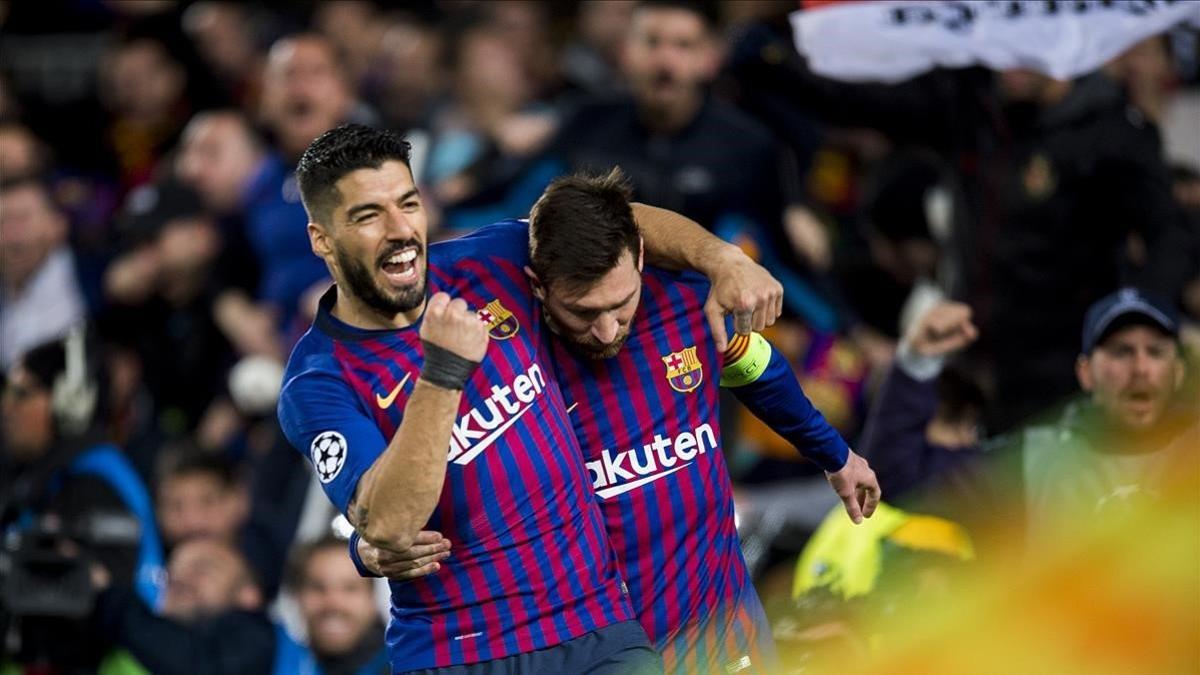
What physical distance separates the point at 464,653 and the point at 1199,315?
16.5 feet

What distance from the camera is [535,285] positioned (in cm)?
612

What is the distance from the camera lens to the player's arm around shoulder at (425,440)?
5391 millimetres

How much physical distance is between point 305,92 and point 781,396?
4750 mm

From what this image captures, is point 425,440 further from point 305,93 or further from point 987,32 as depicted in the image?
point 305,93

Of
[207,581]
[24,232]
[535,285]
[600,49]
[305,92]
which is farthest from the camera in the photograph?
[600,49]

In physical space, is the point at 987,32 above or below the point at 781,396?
above

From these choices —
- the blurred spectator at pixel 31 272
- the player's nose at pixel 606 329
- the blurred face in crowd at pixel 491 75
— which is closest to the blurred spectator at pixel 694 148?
the blurred face in crowd at pixel 491 75

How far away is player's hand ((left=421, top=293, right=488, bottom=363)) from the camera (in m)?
5.44

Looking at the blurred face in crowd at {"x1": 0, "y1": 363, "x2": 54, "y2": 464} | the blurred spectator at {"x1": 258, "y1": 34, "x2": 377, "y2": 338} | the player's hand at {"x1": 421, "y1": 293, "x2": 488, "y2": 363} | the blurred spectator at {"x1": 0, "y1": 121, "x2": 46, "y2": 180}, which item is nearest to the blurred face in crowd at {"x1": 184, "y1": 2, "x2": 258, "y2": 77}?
the blurred spectator at {"x1": 0, "y1": 121, "x2": 46, "y2": 180}

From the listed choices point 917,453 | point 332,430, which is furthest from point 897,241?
point 332,430

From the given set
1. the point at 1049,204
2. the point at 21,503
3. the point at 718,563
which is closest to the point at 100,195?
the point at 21,503

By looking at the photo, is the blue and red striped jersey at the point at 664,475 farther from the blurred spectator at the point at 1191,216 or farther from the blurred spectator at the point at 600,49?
the blurred spectator at the point at 600,49

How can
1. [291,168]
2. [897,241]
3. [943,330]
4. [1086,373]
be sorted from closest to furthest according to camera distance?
[943,330] → [1086,373] → [897,241] → [291,168]

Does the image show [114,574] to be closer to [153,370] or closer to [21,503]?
[21,503]
